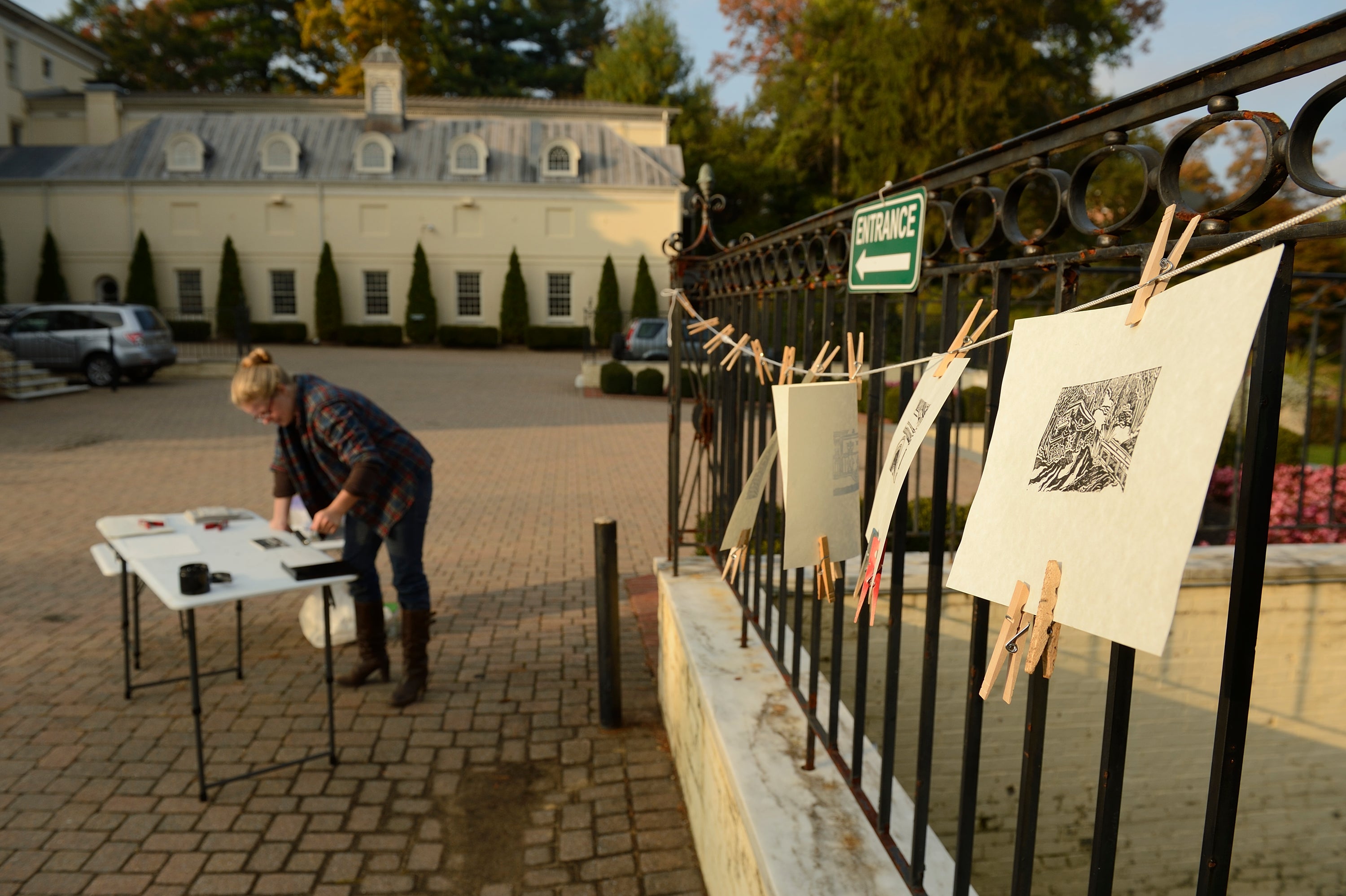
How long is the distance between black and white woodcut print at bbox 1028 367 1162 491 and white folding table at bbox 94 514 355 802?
3236 mm

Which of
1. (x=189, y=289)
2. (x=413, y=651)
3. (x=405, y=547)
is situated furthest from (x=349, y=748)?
(x=189, y=289)

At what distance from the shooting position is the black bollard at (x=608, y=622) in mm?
4152

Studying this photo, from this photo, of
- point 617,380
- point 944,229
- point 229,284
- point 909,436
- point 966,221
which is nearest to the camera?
point 909,436

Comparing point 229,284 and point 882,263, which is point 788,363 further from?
point 229,284

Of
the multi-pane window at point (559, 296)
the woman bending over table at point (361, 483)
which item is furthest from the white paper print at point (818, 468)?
the multi-pane window at point (559, 296)

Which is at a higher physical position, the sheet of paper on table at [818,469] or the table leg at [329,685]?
the sheet of paper on table at [818,469]

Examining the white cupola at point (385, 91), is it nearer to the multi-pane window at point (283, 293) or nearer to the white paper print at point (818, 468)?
the multi-pane window at point (283, 293)

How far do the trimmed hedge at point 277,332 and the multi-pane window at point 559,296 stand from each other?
850 cm

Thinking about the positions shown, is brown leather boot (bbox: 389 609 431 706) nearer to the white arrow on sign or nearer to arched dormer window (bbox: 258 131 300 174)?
the white arrow on sign

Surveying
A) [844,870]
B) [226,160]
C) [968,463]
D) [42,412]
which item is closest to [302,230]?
[226,160]

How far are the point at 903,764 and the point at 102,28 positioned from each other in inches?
→ 2154

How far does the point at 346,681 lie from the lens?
4648mm

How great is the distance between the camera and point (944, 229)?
1606mm

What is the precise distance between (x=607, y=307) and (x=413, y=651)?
27.8 meters
